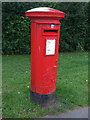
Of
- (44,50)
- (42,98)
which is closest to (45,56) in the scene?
(44,50)

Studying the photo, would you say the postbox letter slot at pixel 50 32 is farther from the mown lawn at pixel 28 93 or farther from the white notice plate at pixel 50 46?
the mown lawn at pixel 28 93

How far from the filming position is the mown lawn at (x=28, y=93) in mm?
3705

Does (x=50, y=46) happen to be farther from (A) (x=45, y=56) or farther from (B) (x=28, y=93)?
(B) (x=28, y=93)

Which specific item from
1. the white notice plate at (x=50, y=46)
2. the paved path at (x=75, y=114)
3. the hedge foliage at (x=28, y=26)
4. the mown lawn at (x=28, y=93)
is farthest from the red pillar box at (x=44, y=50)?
the hedge foliage at (x=28, y=26)

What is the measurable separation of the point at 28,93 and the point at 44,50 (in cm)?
123

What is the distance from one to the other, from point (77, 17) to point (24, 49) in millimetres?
3410

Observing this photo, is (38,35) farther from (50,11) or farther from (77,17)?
(77,17)

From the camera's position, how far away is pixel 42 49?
372 centimetres

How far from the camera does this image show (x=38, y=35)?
3672 mm

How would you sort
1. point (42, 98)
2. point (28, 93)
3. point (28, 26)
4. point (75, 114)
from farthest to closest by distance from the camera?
1. point (28, 26)
2. point (28, 93)
3. point (42, 98)
4. point (75, 114)

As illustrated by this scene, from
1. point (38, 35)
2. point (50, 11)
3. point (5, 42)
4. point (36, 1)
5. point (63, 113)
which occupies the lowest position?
point (63, 113)

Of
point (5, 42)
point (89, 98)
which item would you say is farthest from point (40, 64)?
point (5, 42)

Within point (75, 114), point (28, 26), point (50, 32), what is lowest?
point (75, 114)

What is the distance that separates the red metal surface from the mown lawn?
1.23 ft
